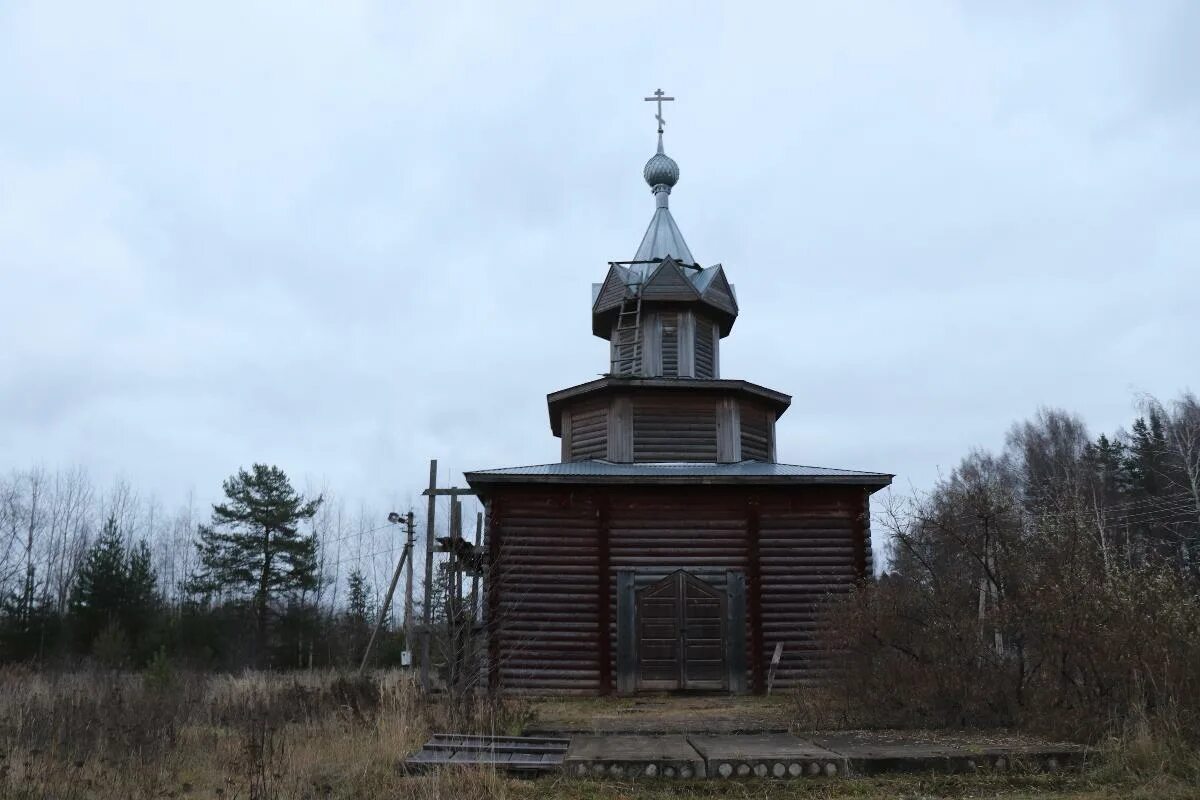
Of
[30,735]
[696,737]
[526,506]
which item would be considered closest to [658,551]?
[526,506]

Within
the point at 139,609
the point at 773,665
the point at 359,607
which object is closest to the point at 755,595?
the point at 773,665

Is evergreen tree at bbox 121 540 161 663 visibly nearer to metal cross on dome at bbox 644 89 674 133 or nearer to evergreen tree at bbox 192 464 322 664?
evergreen tree at bbox 192 464 322 664

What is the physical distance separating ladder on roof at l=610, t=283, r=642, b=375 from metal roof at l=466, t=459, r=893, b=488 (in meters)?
4.98

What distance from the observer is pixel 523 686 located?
754 inches

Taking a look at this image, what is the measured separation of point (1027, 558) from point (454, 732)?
7.60 meters

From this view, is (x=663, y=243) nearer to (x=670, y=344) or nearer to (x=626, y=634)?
(x=670, y=344)

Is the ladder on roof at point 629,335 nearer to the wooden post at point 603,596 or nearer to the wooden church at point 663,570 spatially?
the wooden church at point 663,570

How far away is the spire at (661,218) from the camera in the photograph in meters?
27.7

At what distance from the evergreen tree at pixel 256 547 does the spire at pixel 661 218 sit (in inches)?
1109

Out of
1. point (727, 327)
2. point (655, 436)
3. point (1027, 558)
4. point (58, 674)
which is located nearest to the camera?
point (1027, 558)

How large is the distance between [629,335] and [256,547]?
29893mm

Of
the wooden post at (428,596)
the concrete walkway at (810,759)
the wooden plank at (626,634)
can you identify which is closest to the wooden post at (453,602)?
the wooden post at (428,596)

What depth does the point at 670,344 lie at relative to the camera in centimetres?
Result: 2542

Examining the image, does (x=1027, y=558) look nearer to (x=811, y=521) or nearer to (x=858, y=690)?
(x=858, y=690)
